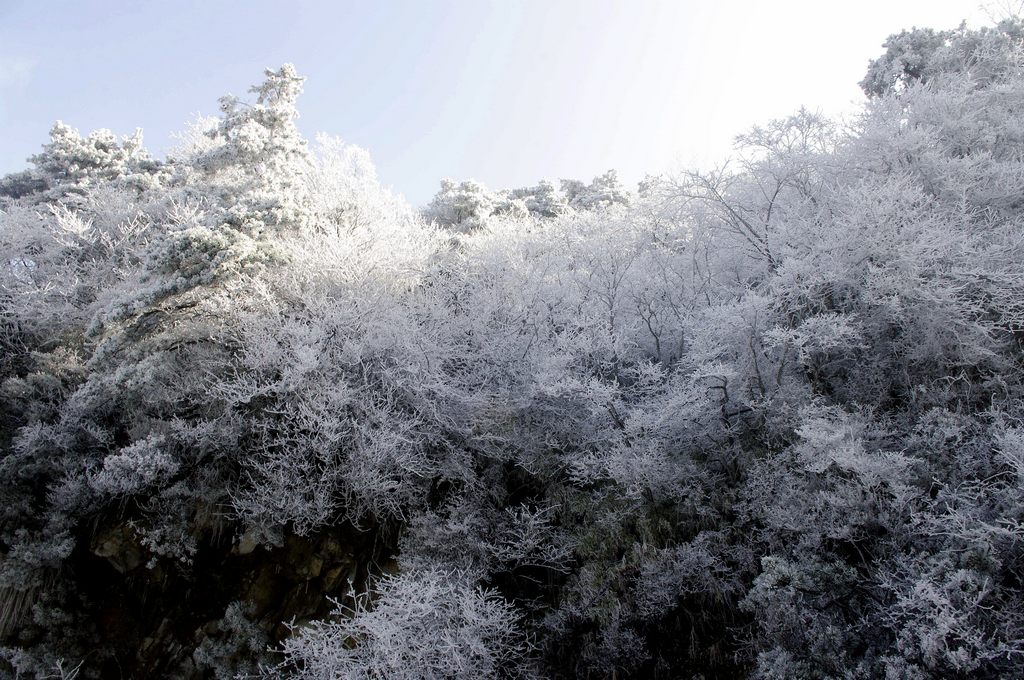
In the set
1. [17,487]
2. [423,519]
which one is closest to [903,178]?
[423,519]

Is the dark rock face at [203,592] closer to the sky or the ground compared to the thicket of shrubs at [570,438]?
closer to the ground

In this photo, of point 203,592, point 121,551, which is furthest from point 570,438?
point 121,551

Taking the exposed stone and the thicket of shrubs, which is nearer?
the thicket of shrubs

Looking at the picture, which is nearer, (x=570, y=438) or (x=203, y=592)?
(x=203, y=592)

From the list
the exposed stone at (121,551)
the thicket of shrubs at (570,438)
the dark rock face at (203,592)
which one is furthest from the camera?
the exposed stone at (121,551)

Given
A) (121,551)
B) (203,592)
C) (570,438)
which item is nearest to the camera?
(203,592)

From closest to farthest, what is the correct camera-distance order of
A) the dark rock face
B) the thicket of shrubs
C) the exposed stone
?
the thicket of shrubs
the dark rock face
the exposed stone

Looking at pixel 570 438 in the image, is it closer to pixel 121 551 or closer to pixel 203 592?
pixel 203 592

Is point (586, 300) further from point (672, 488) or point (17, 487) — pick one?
point (17, 487)

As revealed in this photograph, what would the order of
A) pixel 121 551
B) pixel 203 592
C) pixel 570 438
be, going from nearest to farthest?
pixel 203 592 → pixel 121 551 → pixel 570 438

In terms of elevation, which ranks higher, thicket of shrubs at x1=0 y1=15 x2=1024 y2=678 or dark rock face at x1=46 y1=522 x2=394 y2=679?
thicket of shrubs at x1=0 y1=15 x2=1024 y2=678

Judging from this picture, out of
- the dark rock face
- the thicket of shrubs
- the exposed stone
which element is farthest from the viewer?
the exposed stone

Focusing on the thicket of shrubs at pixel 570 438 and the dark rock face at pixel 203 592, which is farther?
the dark rock face at pixel 203 592

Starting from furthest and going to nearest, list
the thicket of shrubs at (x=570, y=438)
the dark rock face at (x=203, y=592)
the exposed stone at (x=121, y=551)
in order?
the exposed stone at (x=121, y=551) < the dark rock face at (x=203, y=592) < the thicket of shrubs at (x=570, y=438)
